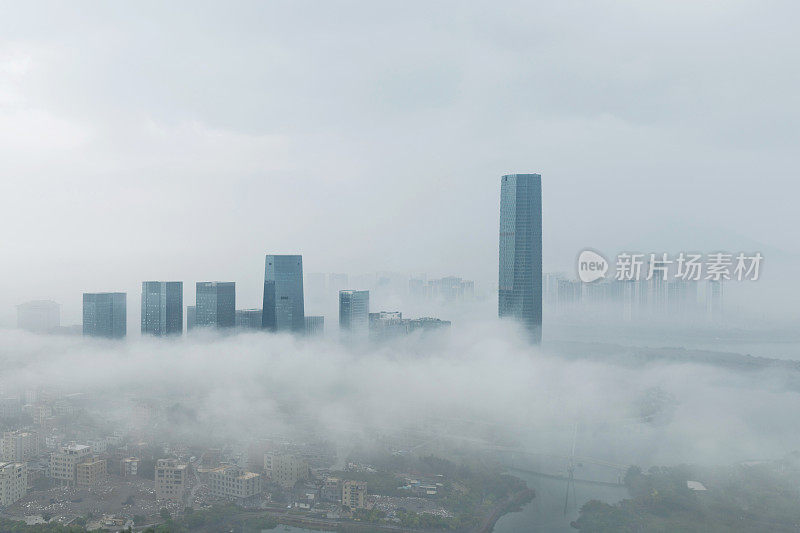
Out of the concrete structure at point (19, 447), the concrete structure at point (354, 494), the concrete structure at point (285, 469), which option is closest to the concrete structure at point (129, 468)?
the concrete structure at point (19, 447)

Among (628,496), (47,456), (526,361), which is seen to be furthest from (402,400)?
(47,456)

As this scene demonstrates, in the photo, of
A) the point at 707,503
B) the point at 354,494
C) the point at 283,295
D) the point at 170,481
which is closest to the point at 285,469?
the point at 354,494

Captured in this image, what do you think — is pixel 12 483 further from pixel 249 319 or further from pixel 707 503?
pixel 249 319

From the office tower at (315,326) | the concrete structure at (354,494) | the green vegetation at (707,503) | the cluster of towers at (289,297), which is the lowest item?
A: the green vegetation at (707,503)

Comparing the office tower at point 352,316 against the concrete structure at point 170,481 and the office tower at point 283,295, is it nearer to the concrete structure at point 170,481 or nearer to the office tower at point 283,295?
the office tower at point 283,295

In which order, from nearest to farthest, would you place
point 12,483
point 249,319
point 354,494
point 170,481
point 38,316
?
point 354,494 → point 12,483 → point 170,481 → point 38,316 → point 249,319

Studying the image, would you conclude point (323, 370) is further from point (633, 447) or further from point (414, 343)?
point (633, 447)
